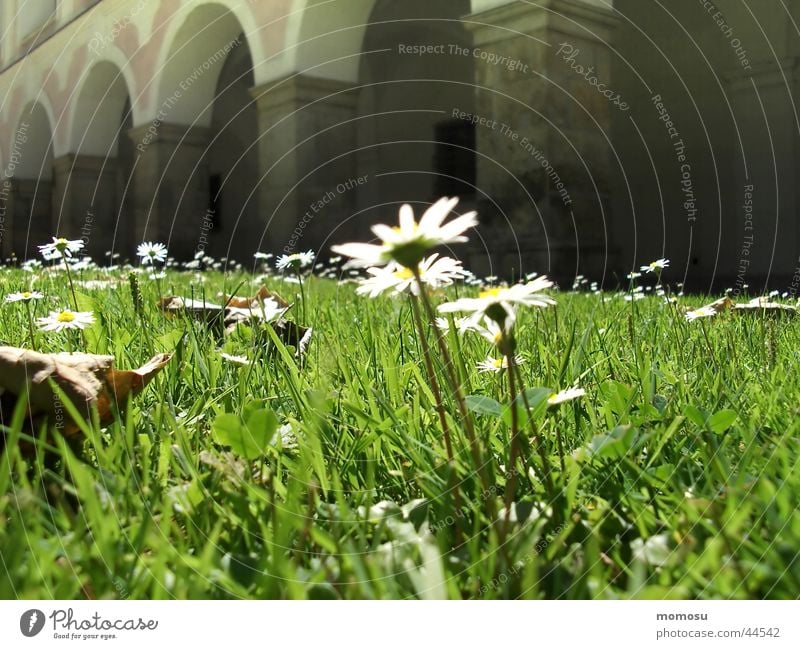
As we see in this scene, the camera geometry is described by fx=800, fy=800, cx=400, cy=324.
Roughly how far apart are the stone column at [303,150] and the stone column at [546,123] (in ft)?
2.68

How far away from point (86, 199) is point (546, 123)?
657 centimetres

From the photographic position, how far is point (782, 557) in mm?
475

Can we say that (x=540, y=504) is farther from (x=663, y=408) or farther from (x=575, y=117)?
(x=575, y=117)

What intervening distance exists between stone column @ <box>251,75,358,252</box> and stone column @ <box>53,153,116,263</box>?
2.51 meters

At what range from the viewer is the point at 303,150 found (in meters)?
5.21

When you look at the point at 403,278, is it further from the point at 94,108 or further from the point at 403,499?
the point at 94,108

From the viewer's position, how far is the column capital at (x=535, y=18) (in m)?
3.75

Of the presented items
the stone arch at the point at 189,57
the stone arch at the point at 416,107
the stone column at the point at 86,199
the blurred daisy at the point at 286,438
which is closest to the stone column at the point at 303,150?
the stone arch at the point at 189,57

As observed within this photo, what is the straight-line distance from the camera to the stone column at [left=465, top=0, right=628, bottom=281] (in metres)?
3.84

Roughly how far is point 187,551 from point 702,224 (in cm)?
772

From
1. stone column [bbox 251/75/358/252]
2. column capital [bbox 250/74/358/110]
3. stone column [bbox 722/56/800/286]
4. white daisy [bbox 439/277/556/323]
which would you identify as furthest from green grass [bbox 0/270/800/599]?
stone column [bbox 722/56/800/286]

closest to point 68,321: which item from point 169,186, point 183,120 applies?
point 183,120

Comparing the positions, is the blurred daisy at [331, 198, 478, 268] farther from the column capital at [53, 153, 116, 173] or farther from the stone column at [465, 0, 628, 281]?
the column capital at [53, 153, 116, 173]
